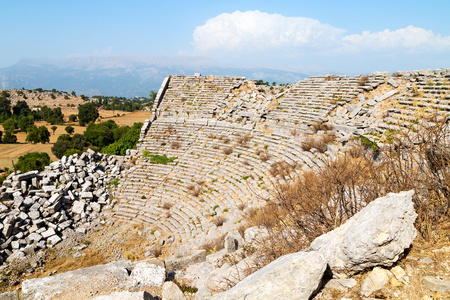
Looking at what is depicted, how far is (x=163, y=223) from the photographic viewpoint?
12.8 m

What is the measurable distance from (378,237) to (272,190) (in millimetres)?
6045

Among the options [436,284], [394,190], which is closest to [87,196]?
[394,190]

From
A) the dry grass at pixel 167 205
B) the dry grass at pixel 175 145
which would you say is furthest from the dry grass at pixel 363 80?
the dry grass at pixel 167 205

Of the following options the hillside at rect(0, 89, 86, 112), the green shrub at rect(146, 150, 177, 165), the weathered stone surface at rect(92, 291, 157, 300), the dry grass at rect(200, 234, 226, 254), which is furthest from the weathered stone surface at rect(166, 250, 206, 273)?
the hillside at rect(0, 89, 86, 112)

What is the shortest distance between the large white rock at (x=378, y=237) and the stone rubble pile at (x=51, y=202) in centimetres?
1314

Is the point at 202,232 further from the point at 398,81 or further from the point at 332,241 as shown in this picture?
Result: the point at 398,81

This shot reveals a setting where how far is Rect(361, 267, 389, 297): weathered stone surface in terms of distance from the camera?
3.25 m

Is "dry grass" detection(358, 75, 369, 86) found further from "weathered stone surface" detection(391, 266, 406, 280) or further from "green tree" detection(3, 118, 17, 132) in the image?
"green tree" detection(3, 118, 17, 132)

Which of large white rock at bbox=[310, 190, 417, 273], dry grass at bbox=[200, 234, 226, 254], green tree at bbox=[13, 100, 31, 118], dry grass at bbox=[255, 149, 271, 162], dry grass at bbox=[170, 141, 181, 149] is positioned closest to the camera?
large white rock at bbox=[310, 190, 417, 273]

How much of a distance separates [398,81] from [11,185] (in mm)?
22743

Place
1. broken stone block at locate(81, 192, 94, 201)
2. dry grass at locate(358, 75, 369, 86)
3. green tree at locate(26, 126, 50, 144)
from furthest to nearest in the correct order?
1. green tree at locate(26, 126, 50, 144)
2. dry grass at locate(358, 75, 369, 86)
3. broken stone block at locate(81, 192, 94, 201)

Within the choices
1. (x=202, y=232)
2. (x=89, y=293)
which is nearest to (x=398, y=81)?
(x=202, y=232)

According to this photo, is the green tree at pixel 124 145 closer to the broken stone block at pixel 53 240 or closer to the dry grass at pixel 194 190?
the dry grass at pixel 194 190

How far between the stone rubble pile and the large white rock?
13.1m
